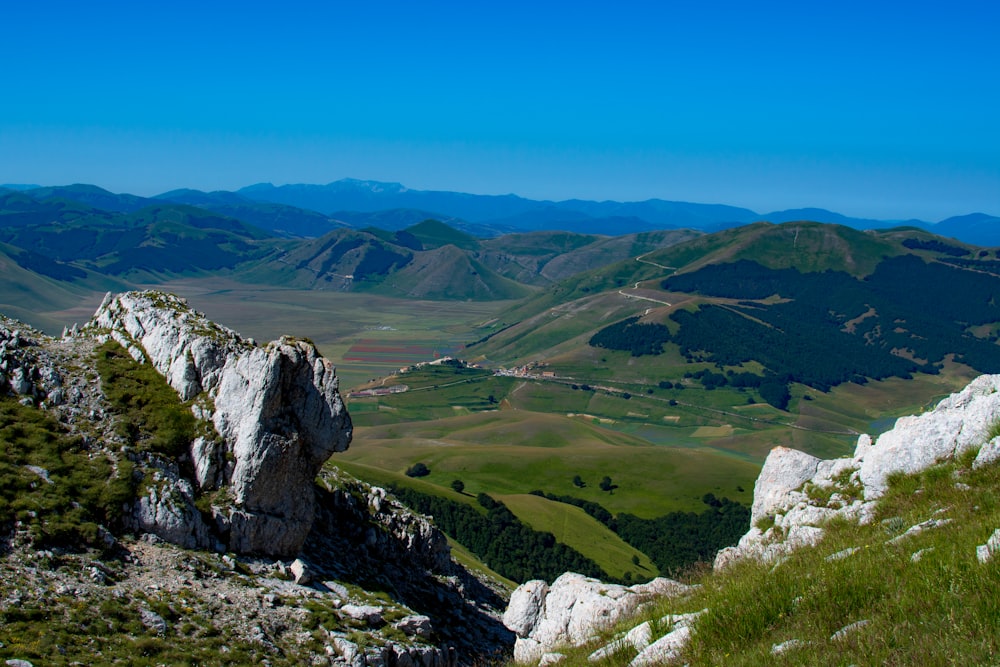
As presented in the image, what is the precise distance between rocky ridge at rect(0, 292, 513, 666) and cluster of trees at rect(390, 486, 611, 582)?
54.1 metres

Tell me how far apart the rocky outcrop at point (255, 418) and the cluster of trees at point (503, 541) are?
65.5 meters

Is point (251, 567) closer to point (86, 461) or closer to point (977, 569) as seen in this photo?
point (86, 461)

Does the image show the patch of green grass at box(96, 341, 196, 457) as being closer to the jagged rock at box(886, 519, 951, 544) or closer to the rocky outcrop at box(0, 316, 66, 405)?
the rocky outcrop at box(0, 316, 66, 405)

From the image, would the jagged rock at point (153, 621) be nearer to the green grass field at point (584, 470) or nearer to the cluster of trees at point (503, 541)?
the cluster of trees at point (503, 541)

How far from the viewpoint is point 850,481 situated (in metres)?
26.0

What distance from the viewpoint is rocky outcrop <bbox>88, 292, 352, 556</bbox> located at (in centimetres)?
3503

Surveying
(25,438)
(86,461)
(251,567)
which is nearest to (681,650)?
(251,567)

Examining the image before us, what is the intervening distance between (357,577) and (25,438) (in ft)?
57.3

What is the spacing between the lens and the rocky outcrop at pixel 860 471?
21.9 metres

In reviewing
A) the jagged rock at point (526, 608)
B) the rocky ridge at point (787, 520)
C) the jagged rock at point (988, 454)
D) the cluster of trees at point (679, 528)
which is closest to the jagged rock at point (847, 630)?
the rocky ridge at point (787, 520)

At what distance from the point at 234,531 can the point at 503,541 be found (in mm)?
77224

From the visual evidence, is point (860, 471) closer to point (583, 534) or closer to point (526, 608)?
point (526, 608)

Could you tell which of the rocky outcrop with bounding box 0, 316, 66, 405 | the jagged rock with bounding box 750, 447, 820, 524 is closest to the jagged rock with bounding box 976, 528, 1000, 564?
the jagged rock with bounding box 750, 447, 820, 524

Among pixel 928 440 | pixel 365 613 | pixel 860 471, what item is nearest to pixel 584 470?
pixel 365 613
